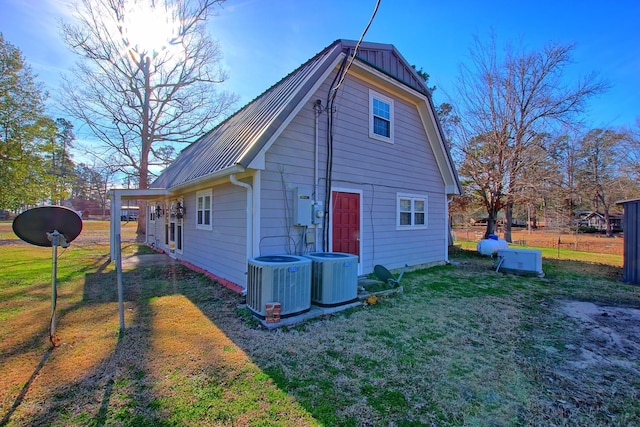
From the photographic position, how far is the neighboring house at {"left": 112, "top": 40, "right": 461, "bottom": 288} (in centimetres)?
561

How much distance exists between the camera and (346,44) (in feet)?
20.7

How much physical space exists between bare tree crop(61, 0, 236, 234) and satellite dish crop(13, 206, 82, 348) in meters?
15.7

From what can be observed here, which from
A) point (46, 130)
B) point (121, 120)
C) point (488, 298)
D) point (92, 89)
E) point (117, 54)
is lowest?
point (488, 298)

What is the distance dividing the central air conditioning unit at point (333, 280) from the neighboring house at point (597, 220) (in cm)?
4852

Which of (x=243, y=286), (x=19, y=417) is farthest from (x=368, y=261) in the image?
(x=19, y=417)

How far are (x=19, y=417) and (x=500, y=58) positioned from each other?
18562 millimetres

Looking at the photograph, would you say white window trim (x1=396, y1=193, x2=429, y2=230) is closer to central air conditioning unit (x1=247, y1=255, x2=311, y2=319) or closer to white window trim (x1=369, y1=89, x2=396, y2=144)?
white window trim (x1=369, y1=89, x2=396, y2=144)

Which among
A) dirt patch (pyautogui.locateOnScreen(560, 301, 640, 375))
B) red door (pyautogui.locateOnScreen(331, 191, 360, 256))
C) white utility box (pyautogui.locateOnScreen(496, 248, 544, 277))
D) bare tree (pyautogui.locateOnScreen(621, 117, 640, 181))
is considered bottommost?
dirt patch (pyautogui.locateOnScreen(560, 301, 640, 375))

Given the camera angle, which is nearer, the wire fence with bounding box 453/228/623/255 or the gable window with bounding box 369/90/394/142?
the gable window with bounding box 369/90/394/142

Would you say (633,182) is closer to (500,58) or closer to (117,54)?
(500,58)

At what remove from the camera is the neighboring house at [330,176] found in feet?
18.4

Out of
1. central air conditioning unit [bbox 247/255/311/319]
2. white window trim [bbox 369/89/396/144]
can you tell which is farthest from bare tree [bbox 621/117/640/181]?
central air conditioning unit [bbox 247/255/311/319]

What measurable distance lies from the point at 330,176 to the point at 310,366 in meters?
4.14

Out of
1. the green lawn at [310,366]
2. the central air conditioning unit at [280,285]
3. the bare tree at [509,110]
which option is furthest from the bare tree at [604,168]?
the central air conditioning unit at [280,285]
